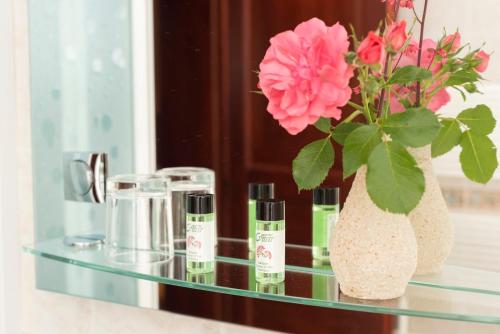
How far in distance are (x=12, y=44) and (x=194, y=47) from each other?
403mm

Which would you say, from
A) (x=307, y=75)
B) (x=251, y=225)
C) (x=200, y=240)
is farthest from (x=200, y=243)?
(x=307, y=75)

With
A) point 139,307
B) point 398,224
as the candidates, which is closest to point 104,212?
point 139,307

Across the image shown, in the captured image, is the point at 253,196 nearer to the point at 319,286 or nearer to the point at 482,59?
the point at 319,286

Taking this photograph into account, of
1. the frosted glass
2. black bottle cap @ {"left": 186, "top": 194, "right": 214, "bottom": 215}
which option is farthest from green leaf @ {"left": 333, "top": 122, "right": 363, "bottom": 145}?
the frosted glass

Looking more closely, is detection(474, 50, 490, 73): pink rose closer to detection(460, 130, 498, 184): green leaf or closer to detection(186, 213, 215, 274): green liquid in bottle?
detection(460, 130, 498, 184): green leaf

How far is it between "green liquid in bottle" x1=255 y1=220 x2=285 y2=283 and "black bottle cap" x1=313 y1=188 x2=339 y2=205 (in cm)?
9

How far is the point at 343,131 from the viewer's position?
88 cm

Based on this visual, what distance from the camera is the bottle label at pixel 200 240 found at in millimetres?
1013

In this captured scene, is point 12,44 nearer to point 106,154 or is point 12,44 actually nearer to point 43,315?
point 106,154

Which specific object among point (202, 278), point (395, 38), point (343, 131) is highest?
point (395, 38)

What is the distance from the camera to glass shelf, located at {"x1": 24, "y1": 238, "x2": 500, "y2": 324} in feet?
2.86

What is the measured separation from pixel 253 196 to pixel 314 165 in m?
0.22

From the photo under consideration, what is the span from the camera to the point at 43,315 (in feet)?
4.44

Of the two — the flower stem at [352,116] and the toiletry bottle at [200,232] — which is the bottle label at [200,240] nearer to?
the toiletry bottle at [200,232]
